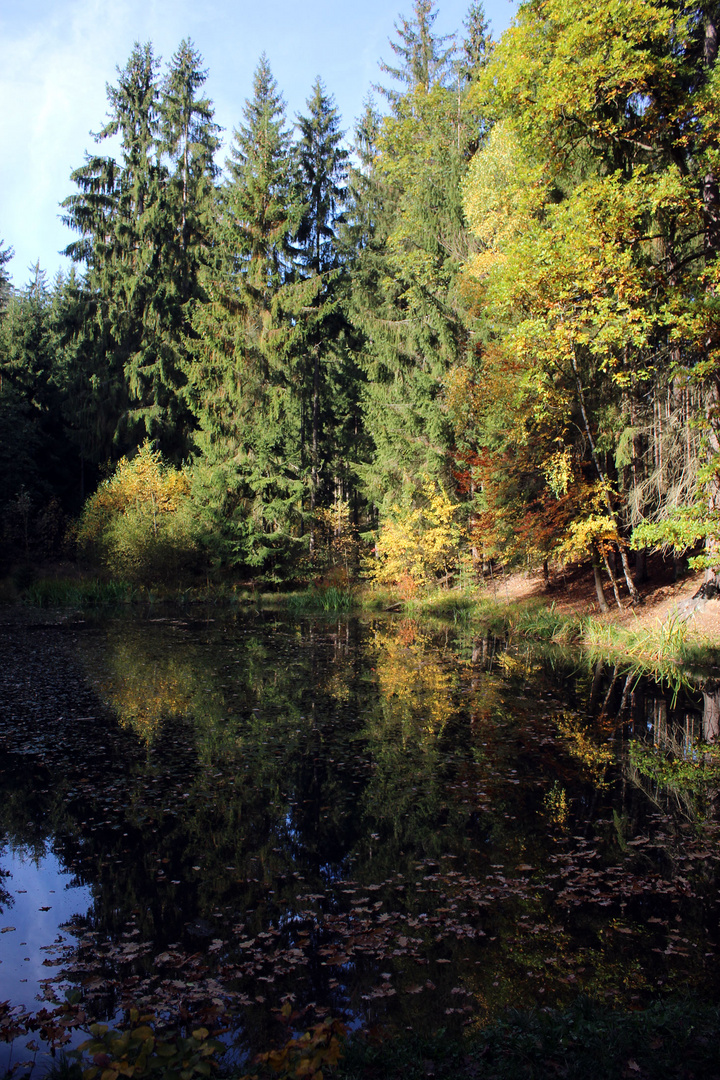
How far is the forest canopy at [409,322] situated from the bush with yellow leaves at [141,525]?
0.41ft

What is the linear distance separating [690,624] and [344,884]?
34.8 feet

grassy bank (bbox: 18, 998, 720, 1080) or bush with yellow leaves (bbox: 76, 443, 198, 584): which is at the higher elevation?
bush with yellow leaves (bbox: 76, 443, 198, 584)

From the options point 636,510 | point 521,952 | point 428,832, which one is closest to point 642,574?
point 636,510

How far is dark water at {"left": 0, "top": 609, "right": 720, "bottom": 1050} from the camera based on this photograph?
3.63 meters

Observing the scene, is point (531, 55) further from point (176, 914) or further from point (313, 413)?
point (313, 413)

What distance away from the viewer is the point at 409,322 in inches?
1025

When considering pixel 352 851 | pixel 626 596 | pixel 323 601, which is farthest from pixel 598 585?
pixel 352 851

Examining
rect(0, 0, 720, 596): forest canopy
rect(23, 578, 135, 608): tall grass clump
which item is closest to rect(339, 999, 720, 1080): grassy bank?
rect(0, 0, 720, 596): forest canopy

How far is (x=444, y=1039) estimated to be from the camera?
9.95ft

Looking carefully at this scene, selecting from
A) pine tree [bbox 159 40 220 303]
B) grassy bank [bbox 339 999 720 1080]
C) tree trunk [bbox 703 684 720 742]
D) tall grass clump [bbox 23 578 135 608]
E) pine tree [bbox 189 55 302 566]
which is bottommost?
tree trunk [bbox 703 684 720 742]

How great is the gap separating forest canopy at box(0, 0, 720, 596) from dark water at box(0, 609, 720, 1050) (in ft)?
19.2

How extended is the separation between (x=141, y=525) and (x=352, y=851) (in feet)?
63.5

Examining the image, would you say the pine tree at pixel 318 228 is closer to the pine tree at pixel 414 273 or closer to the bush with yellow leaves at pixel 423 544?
the pine tree at pixel 414 273

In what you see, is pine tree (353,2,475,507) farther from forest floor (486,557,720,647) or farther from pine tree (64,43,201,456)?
pine tree (64,43,201,456)
